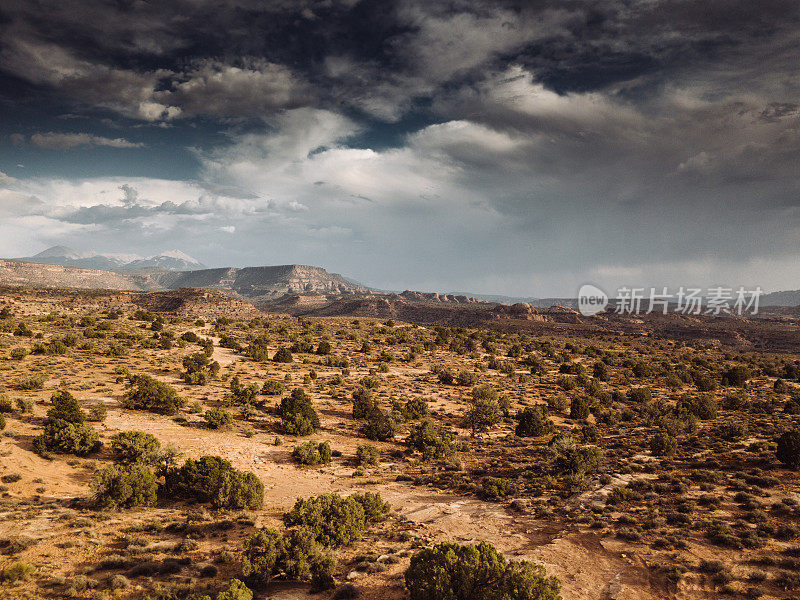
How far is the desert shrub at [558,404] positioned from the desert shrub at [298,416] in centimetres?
2526

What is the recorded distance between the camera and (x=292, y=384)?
38.9 metres

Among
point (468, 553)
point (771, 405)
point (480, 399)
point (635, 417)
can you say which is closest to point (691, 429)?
point (635, 417)

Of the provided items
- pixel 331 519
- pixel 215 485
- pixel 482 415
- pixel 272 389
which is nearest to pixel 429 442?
pixel 482 415

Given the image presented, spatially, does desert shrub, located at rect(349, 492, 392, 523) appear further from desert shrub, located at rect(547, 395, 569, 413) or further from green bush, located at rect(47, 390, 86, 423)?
desert shrub, located at rect(547, 395, 569, 413)

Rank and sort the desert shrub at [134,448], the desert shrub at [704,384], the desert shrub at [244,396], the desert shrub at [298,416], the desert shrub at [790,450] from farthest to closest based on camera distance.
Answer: the desert shrub at [704,384] < the desert shrub at [244,396] < the desert shrub at [298,416] < the desert shrub at [790,450] < the desert shrub at [134,448]

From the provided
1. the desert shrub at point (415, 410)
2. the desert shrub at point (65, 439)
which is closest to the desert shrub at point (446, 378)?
the desert shrub at point (415, 410)

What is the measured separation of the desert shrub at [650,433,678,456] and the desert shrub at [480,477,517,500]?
11678mm

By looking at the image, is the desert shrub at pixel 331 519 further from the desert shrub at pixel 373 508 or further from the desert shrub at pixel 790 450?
the desert shrub at pixel 790 450

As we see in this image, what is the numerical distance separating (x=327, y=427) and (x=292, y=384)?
1141cm

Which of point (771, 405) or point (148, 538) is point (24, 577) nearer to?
point (148, 538)

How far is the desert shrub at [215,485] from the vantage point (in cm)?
1672

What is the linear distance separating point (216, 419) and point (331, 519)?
639 inches

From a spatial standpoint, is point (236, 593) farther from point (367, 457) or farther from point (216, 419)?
point (216, 419)

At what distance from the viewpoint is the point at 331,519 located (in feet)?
46.6
